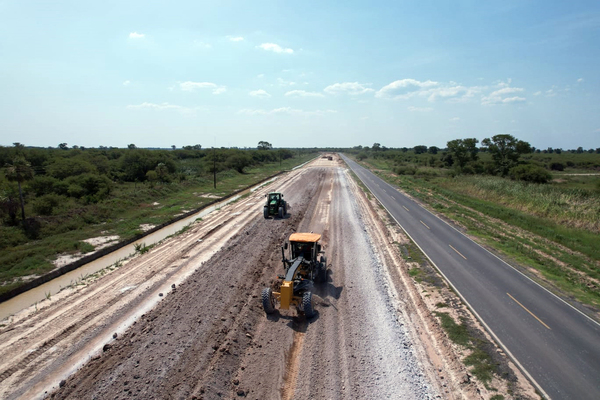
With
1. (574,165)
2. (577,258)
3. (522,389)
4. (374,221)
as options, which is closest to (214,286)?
(522,389)

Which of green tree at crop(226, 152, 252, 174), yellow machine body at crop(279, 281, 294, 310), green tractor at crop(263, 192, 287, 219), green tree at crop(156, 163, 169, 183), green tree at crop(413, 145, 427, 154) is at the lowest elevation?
yellow machine body at crop(279, 281, 294, 310)

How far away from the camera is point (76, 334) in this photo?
11539 millimetres

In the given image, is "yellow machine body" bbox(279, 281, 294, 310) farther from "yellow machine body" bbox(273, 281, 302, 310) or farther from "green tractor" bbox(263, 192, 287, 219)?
"green tractor" bbox(263, 192, 287, 219)

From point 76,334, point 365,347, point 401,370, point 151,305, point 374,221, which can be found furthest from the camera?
point 374,221

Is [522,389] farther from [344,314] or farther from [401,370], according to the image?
[344,314]

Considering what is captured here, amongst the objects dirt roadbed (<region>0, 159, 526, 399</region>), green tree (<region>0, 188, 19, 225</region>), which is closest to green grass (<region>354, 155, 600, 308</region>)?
dirt roadbed (<region>0, 159, 526, 399</region>)

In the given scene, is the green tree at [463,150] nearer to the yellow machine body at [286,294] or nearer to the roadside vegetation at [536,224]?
the roadside vegetation at [536,224]

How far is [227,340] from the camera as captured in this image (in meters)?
10.8

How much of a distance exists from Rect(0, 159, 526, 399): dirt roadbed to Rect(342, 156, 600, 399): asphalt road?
7.71ft

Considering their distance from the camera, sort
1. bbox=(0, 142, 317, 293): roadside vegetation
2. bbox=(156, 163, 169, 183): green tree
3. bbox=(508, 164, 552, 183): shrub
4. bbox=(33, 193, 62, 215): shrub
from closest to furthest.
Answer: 1. bbox=(0, 142, 317, 293): roadside vegetation
2. bbox=(33, 193, 62, 215): shrub
3. bbox=(156, 163, 169, 183): green tree
4. bbox=(508, 164, 552, 183): shrub

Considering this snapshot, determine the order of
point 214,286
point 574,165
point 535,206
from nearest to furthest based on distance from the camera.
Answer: point 214,286, point 535,206, point 574,165

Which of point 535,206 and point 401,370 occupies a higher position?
→ point 535,206

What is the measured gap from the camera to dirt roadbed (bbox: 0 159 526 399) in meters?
8.98

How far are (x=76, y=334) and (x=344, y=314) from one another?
10.3m
